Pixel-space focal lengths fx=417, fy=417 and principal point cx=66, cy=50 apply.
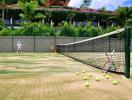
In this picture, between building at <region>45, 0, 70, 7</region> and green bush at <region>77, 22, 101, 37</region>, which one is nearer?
green bush at <region>77, 22, 101, 37</region>

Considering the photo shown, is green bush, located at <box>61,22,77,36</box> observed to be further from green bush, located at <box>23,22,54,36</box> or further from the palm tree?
the palm tree

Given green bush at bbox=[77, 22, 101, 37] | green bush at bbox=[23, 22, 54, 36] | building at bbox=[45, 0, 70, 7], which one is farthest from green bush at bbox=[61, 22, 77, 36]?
building at bbox=[45, 0, 70, 7]

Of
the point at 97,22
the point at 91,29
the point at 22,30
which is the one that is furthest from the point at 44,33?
the point at 97,22

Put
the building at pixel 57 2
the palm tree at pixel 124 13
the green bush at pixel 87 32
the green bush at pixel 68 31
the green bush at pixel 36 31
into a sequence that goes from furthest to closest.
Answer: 1. the building at pixel 57 2
2. the palm tree at pixel 124 13
3. the green bush at pixel 68 31
4. the green bush at pixel 87 32
5. the green bush at pixel 36 31

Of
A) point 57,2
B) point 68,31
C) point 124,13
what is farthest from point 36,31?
point 57,2

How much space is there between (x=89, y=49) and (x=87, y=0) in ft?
210

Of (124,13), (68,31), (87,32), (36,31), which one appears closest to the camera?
(36,31)

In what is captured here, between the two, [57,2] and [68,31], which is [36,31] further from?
[57,2]

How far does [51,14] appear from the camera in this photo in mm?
78438

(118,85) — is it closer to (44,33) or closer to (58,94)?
(58,94)

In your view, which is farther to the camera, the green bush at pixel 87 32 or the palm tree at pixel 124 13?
the palm tree at pixel 124 13

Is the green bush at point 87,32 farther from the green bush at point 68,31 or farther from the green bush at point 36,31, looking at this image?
the green bush at point 36,31

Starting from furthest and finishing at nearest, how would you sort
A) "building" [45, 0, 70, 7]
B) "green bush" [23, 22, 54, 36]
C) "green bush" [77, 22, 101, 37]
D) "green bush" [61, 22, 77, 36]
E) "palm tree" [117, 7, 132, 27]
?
1. "building" [45, 0, 70, 7]
2. "palm tree" [117, 7, 132, 27]
3. "green bush" [61, 22, 77, 36]
4. "green bush" [77, 22, 101, 37]
5. "green bush" [23, 22, 54, 36]

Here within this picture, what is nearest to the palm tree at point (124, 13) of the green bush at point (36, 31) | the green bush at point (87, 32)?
the green bush at point (87, 32)
